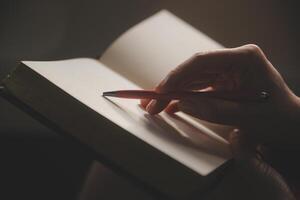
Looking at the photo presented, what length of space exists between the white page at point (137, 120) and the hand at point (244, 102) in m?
0.03

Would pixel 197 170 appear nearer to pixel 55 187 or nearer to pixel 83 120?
→ pixel 83 120

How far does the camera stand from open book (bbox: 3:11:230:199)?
54cm

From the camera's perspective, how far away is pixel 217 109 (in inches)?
25.7

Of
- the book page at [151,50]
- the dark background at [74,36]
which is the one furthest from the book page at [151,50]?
the dark background at [74,36]

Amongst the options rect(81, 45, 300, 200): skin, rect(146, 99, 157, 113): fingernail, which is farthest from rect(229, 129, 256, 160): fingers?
rect(146, 99, 157, 113): fingernail

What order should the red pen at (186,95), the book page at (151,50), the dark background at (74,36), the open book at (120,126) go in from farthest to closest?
the dark background at (74,36) → the book page at (151,50) → the red pen at (186,95) → the open book at (120,126)

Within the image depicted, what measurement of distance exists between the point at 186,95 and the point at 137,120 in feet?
0.22

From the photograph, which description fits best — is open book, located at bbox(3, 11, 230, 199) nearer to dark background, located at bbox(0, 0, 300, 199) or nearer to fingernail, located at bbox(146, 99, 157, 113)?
fingernail, located at bbox(146, 99, 157, 113)

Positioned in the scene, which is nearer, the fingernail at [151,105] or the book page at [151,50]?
the fingernail at [151,105]

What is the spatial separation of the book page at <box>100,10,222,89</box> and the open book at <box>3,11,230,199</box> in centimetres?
3

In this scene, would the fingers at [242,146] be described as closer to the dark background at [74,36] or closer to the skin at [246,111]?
the skin at [246,111]

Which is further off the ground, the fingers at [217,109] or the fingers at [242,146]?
the fingers at [217,109]

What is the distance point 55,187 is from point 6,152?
11 cm

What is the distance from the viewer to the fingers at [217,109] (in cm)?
65
